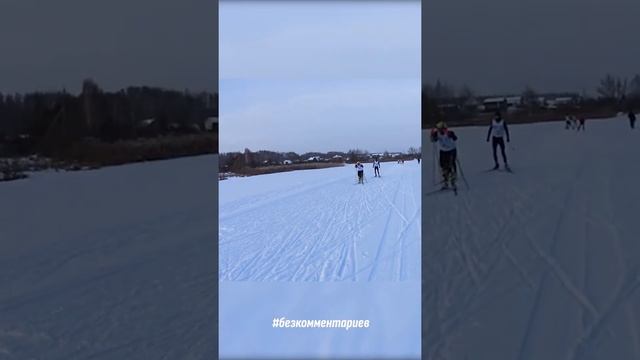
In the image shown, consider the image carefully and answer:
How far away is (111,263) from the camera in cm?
400

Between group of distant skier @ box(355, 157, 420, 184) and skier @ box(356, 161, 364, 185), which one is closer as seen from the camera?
group of distant skier @ box(355, 157, 420, 184)

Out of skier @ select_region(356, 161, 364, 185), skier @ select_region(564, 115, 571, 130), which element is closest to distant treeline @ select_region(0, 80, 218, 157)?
skier @ select_region(356, 161, 364, 185)

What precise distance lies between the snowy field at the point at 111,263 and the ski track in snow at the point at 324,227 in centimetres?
23

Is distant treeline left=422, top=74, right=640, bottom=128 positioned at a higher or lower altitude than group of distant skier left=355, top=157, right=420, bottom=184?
higher

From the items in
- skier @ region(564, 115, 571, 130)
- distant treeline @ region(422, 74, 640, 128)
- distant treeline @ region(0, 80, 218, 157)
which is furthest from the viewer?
distant treeline @ region(0, 80, 218, 157)

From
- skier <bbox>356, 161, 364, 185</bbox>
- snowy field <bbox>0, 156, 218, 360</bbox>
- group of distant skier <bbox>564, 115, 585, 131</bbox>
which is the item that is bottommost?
snowy field <bbox>0, 156, 218, 360</bbox>

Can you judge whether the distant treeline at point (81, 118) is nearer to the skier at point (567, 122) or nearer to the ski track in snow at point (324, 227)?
the ski track in snow at point (324, 227)

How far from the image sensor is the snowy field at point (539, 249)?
10.3 feet

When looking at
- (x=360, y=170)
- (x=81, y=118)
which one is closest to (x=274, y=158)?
(x=360, y=170)

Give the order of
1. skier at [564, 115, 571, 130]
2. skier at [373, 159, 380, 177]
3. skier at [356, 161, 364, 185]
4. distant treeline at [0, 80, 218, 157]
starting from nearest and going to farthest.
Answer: skier at [564, 115, 571, 130]
skier at [373, 159, 380, 177]
skier at [356, 161, 364, 185]
distant treeline at [0, 80, 218, 157]

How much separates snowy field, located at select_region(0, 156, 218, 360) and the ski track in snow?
0.23m

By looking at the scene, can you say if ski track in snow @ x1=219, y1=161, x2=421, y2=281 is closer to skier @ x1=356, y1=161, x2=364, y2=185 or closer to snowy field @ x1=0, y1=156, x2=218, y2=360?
skier @ x1=356, y1=161, x2=364, y2=185

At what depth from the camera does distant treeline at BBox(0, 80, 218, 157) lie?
4254 millimetres

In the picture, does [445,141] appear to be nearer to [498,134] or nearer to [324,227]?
[498,134]
